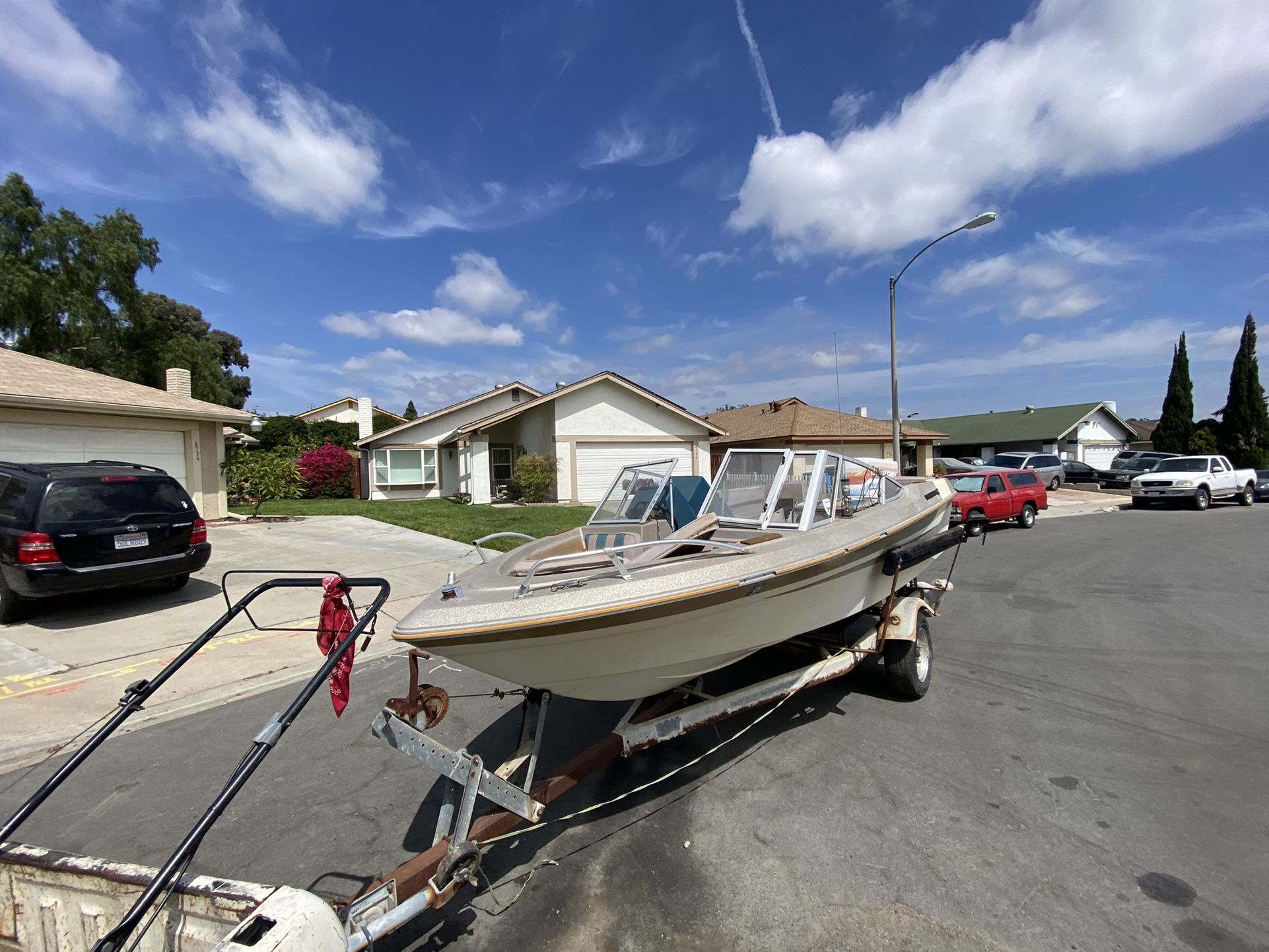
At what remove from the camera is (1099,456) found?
37.4 meters

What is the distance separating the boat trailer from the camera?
1.76 metres

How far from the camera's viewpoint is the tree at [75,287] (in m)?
23.7

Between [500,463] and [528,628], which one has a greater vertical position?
[500,463]

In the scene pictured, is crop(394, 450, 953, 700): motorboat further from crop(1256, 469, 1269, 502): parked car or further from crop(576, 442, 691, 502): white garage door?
crop(1256, 469, 1269, 502): parked car

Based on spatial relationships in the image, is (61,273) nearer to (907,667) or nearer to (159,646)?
(159,646)

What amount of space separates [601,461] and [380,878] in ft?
60.9

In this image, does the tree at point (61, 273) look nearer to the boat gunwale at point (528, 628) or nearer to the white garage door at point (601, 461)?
the white garage door at point (601, 461)

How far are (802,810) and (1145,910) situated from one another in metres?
1.40

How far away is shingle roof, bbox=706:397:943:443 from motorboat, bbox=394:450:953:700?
60.6 feet

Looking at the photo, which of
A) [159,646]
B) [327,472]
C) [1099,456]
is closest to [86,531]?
[159,646]

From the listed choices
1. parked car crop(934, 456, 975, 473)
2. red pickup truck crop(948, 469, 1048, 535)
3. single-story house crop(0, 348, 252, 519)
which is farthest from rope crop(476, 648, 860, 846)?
parked car crop(934, 456, 975, 473)

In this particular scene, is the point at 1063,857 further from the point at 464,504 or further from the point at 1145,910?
the point at 464,504

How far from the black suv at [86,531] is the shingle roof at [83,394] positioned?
201 inches

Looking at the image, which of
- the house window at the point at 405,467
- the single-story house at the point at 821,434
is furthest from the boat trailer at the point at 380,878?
the house window at the point at 405,467
